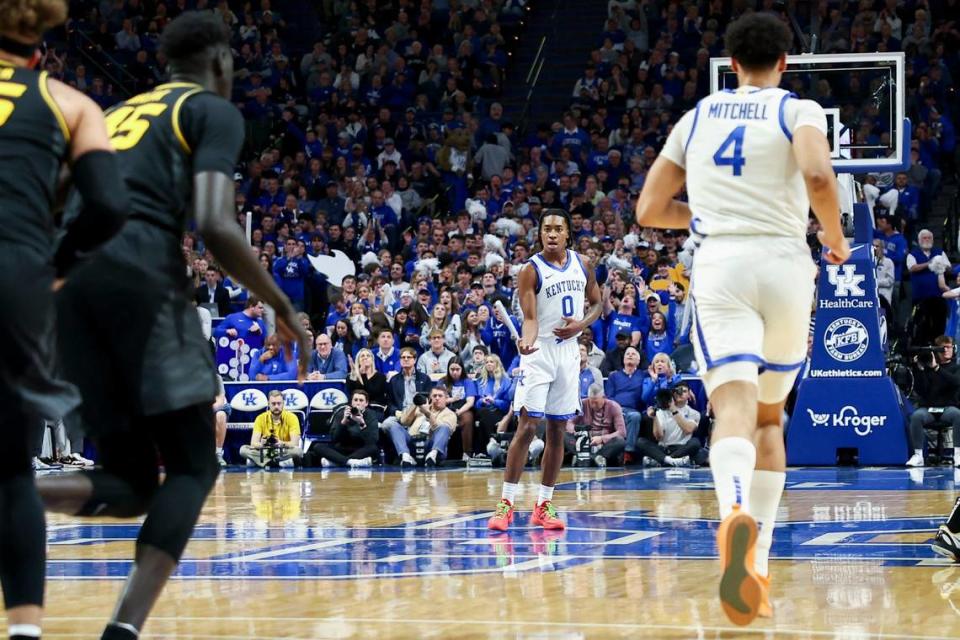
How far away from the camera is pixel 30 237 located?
4234 millimetres

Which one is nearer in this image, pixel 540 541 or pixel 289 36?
pixel 540 541

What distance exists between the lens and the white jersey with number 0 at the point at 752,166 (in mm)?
5699

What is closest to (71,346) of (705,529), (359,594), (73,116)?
(73,116)

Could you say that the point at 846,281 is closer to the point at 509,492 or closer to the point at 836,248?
the point at 509,492

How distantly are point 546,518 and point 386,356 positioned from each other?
928cm

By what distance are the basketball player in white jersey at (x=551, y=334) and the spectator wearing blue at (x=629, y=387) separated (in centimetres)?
696

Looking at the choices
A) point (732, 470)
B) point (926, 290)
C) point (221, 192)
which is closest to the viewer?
point (221, 192)

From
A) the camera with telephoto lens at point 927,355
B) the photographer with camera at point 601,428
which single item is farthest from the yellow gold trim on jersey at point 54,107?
the camera with telephoto lens at point 927,355

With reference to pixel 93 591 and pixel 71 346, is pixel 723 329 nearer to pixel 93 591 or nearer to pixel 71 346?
pixel 71 346

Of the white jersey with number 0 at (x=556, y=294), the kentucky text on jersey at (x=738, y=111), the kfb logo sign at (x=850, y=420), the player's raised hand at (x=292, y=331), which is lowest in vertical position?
the kfb logo sign at (x=850, y=420)

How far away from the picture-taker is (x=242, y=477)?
16.0 m

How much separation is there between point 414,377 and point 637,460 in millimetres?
3075

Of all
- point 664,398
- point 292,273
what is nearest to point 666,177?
point 664,398

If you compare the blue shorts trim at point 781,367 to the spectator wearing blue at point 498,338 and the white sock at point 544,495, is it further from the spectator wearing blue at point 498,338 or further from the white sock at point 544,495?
the spectator wearing blue at point 498,338
